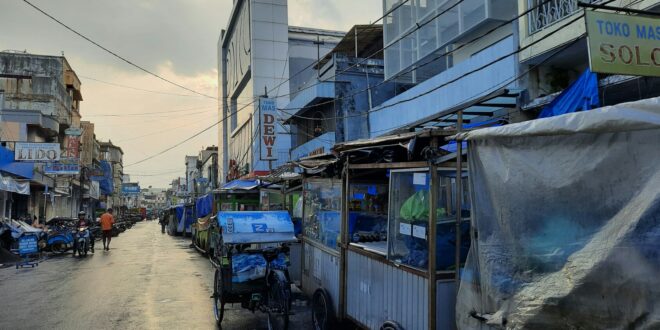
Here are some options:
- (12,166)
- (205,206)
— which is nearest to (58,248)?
(12,166)

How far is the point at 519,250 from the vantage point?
3283mm

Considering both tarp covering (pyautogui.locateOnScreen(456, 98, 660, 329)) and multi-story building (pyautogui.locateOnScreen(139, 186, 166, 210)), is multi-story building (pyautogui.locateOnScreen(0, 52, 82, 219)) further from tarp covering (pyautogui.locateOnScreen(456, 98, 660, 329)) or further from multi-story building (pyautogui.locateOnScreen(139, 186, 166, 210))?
multi-story building (pyautogui.locateOnScreen(139, 186, 166, 210))

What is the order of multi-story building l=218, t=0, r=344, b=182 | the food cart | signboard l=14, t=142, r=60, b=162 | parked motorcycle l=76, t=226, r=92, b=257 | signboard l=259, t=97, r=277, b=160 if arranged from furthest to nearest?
multi-story building l=218, t=0, r=344, b=182 → signboard l=259, t=97, r=277, b=160 → signboard l=14, t=142, r=60, b=162 → parked motorcycle l=76, t=226, r=92, b=257 → the food cart

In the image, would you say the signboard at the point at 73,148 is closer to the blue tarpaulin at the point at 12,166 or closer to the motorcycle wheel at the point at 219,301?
the blue tarpaulin at the point at 12,166

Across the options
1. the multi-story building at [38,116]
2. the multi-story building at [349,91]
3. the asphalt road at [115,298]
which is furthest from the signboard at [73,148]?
the multi-story building at [349,91]

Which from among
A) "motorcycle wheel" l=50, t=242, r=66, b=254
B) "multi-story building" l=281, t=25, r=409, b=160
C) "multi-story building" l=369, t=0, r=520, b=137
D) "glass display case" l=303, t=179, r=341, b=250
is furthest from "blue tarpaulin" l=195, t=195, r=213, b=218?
"glass display case" l=303, t=179, r=341, b=250

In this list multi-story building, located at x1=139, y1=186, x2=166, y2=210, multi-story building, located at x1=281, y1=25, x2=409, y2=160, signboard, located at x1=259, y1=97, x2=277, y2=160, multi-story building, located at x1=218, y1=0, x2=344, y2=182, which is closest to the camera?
multi-story building, located at x1=281, y1=25, x2=409, y2=160

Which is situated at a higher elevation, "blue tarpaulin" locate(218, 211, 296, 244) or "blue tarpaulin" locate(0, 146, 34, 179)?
"blue tarpaulin" locate(0, 146, 34, 179)

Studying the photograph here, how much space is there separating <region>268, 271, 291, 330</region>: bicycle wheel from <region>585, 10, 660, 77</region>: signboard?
15.7ft

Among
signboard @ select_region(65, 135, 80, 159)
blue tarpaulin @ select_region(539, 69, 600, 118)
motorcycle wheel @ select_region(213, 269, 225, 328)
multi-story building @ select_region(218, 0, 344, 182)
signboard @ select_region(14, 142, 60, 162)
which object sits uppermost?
multi-story building @ select_region(218, 0, 344, 182)

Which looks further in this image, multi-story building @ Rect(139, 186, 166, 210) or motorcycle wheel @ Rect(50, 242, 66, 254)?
multi-story building @ Rect(139, 186, 166, 210)

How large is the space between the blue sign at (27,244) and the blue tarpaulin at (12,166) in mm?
6379

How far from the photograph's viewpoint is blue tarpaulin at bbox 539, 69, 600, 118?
24.5 ft

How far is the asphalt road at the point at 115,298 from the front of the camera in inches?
306
